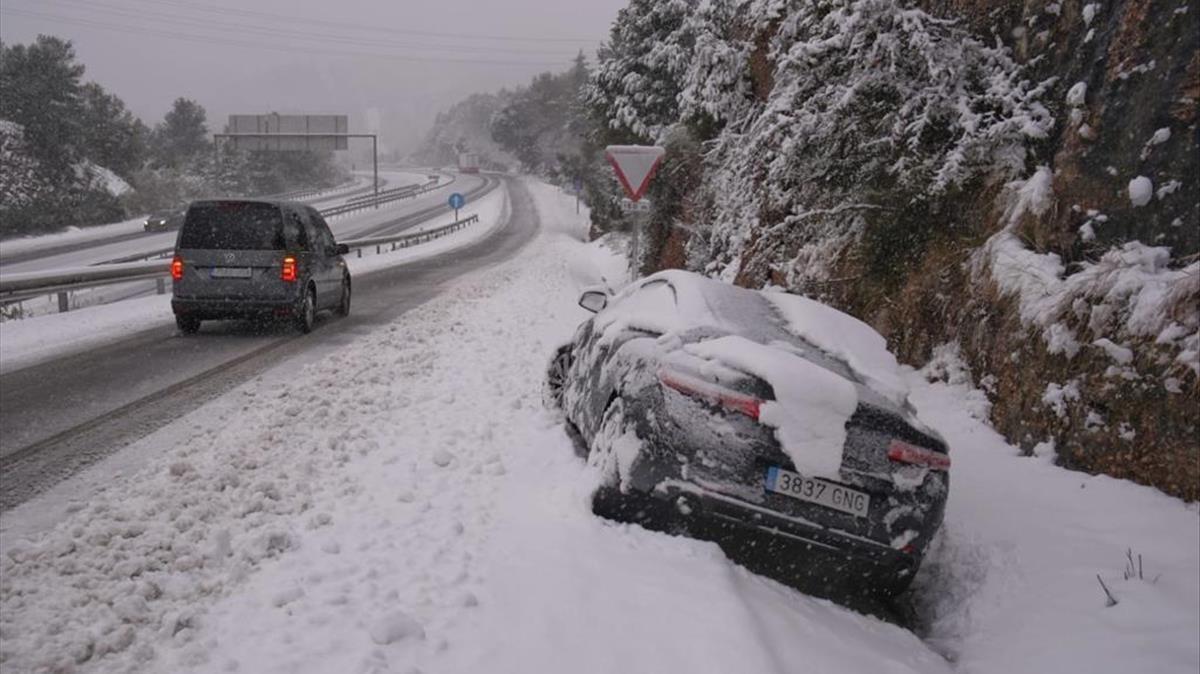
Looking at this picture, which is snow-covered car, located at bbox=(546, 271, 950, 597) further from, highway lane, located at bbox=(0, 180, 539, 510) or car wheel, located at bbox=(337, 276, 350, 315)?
car wheel, located at bbox=(337, 276, 350, 315)

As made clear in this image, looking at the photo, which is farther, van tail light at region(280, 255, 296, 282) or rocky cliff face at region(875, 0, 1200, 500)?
van tail light at region(280, 255, 296, 282)

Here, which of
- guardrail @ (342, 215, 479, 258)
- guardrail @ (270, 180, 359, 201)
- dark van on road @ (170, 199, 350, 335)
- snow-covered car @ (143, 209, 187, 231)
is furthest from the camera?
guardrail @ (270, 180, 359, 201)

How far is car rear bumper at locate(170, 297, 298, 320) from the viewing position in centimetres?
1027

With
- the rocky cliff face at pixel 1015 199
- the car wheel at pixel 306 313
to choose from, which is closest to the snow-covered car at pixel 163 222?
the car wheel at pixel 306 313

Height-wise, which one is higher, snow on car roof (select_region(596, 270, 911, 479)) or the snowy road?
snow on car roof (select_region(596, 270, 911, 479))

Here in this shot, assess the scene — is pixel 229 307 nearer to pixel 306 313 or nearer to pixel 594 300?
pixel 306 313

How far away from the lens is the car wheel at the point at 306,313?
1085 cm

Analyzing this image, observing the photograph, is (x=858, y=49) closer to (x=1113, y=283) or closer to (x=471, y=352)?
(x=1113, y=283)

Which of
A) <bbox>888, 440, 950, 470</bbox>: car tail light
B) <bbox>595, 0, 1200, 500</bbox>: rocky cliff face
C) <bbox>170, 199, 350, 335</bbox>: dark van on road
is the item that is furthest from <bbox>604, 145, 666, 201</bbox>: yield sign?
<bbox>888, 440, 950, 470</bbox>: car tail light

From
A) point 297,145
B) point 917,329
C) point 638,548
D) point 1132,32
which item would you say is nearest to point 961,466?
point 917,329

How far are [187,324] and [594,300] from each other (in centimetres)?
709

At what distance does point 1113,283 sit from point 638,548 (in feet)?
13.0

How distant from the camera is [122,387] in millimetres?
7523

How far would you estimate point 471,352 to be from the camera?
976cm
